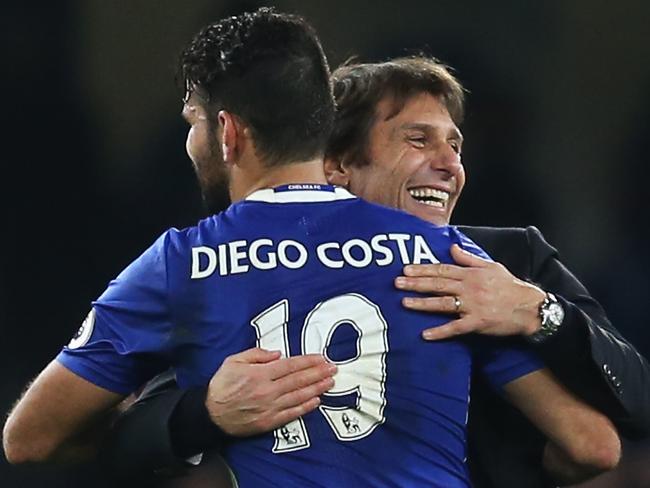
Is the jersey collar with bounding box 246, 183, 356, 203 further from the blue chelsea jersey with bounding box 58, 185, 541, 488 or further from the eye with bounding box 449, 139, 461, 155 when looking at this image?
the eye with bounding box 449, 139, 461, 155

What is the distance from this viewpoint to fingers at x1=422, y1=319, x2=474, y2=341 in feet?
8.05

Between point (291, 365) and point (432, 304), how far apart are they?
10.3 inches

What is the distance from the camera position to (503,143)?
20.0ft

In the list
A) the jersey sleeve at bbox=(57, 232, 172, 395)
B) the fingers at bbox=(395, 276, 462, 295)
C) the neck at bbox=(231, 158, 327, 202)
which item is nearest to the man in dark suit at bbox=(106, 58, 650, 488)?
the fingers at bbox=(395, 276, 462, 295)

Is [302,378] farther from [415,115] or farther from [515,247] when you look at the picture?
[415,115]

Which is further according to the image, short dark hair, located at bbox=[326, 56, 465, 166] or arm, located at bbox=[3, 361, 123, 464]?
short dark hair, located at bbox=[326, 56, 465, 166]

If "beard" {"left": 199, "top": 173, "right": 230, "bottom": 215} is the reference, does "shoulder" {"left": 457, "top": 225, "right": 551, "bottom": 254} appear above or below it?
below

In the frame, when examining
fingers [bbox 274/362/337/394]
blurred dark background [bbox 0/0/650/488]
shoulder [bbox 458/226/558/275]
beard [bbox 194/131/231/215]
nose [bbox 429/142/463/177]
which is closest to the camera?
fingers [bbox 274/362/337/394]

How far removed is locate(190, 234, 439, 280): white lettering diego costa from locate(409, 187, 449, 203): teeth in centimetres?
50

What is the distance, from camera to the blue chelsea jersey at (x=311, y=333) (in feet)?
7.93

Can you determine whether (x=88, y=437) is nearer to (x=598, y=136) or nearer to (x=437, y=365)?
(x=437, y=365)

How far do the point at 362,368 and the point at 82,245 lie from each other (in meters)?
3.42

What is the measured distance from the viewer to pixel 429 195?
2.99 m

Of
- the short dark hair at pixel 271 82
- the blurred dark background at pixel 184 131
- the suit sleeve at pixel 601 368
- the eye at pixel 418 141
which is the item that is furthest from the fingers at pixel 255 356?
the blurred dark background at pixel 184 131
